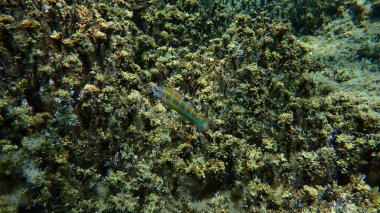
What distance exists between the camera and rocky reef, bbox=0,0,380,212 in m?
2.45

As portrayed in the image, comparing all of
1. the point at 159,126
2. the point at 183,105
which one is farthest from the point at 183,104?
the point at 159,126

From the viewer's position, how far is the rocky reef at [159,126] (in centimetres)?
245

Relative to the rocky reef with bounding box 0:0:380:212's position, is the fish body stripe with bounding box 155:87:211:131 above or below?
above

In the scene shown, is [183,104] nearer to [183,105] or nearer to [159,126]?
[183,105]

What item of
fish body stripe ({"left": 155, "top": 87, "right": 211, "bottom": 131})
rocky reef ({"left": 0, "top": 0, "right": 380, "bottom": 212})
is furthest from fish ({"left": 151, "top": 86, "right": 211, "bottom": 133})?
rocky reef ({"left": 0, "top": 0, "right": 380, "bottom": 212})

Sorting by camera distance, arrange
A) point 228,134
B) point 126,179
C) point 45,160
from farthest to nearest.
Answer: point 228,134 < point 126,179 < point 45,160

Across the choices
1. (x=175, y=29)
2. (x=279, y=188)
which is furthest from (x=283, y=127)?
(x=175, y=29)

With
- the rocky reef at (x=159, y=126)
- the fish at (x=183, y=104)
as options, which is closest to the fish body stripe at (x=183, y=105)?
the fish at (x=183, y=104)

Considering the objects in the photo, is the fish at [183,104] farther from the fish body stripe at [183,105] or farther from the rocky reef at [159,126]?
the rocky reef at [159,126]

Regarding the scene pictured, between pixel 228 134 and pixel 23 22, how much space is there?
9.03 ft

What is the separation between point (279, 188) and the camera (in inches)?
118

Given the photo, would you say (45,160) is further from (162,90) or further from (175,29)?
(175,29)

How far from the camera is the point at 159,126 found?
3.02 metres

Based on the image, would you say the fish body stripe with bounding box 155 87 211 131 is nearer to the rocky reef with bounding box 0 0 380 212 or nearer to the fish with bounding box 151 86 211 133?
the fish with bounding box 151 86 211 133
